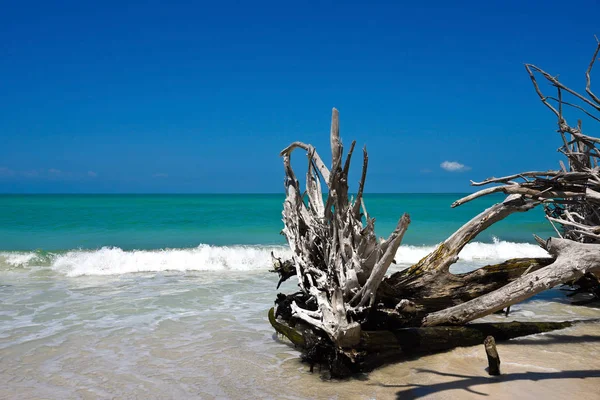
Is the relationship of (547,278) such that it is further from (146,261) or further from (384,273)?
(146,261)

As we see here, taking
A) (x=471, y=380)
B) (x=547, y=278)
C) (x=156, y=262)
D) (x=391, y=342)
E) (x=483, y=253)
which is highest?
(x=547, y=278)

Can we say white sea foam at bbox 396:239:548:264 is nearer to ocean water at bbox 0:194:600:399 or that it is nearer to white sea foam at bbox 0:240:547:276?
white sea foam at bbox 0:240:547:276

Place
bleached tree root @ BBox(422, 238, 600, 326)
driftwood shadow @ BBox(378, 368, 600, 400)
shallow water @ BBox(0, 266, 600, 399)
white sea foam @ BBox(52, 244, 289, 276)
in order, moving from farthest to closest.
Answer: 1. white sea foam @ BBox(52, 244, 289, 276)
2. bleached tree root @ BBox(422, 238, 600, 326)
3. shallow water @ BBox(0, 266, 600, 399)
4. driftwood shadow @ BBox(378, 368, 600, 400)

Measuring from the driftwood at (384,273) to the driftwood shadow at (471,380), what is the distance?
20.4 inches

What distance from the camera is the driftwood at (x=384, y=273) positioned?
4.54 m

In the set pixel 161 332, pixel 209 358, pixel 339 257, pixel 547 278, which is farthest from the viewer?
pixel 161 332

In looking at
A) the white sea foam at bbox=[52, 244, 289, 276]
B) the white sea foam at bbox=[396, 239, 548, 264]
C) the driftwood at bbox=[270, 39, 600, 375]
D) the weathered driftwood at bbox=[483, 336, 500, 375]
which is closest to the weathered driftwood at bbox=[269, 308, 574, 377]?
the driftwood at bbox=[270, 39, 600, 375]

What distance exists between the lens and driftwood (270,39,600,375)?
4.54 metres

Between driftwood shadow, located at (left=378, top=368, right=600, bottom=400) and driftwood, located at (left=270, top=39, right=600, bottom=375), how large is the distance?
20.4 inches

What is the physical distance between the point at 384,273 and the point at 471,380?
1292 mm

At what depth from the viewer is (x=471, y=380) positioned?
436cm

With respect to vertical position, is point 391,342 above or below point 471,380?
above

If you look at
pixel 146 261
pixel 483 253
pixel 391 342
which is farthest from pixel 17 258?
pixel 483 253

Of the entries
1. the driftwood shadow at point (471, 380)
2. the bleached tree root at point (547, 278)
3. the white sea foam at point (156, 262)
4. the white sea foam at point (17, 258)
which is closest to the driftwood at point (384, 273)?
the bleached tree root at point (547, 278)
